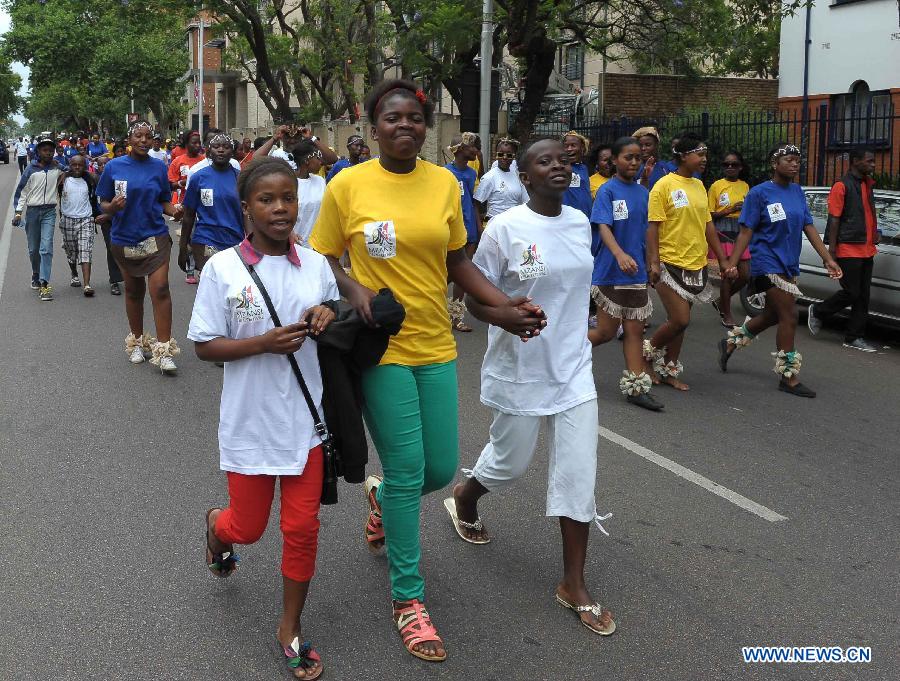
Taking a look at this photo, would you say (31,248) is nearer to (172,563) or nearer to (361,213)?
(172,563)

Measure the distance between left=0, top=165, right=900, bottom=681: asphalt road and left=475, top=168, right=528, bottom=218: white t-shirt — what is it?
3.76m

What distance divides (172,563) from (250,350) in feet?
5.10

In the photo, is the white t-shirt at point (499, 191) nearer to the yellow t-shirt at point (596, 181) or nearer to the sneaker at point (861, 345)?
the yellow t-shirt at point (596, 181)

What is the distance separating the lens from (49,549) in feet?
15.8

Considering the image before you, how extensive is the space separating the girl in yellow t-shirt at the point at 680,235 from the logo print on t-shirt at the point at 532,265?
370 centimetres

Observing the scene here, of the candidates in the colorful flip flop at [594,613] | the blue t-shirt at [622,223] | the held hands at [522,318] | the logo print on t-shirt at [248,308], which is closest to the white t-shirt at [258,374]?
the logo print on t-shirt at [248,308]

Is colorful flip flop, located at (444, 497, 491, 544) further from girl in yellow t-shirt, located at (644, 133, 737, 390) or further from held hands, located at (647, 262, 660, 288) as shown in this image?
girl in yellow t-shirt, located at (644, 133, 737, 390)

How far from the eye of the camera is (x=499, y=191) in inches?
439

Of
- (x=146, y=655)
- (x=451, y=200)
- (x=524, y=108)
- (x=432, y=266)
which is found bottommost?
(x=146, y=655)

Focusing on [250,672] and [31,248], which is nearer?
[250,672]

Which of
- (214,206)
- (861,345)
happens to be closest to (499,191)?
(214,206)

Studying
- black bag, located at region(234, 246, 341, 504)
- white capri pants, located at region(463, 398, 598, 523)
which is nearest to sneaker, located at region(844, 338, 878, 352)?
white capri pants, located at region(463, 398, 598, 523)

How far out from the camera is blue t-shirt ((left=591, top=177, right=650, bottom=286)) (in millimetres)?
7645

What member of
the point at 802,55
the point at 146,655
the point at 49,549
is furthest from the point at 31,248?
the point at 802,55
